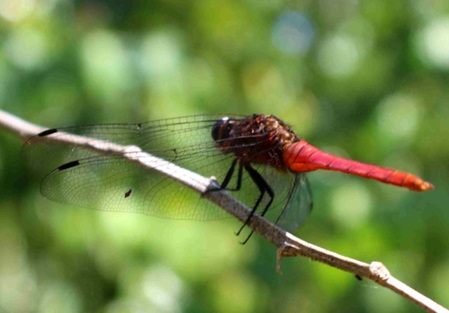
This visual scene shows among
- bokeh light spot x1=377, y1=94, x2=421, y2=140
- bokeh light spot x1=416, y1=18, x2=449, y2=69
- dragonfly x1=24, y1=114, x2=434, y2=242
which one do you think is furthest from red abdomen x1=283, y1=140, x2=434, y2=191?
bokeh light spot x1=416, y1=18, x2=449, y2=69

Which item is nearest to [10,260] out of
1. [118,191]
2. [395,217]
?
[118,191]

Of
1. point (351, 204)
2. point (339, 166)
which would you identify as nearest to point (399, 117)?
point (351, 204)

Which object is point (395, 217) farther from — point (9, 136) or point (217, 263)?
point (9, 136)

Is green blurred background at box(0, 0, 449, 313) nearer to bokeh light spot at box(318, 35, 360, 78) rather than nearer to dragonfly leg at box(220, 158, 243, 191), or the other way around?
bokeh light spot at box(318, 35, 360, 78)

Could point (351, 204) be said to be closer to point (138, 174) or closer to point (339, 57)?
point (339, 57)

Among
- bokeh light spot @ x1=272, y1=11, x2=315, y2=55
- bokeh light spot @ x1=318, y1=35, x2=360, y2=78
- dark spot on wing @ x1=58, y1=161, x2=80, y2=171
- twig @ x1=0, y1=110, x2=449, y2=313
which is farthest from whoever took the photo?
bokeh light spot @ x1=272, y1=11, x2=315, y2=55

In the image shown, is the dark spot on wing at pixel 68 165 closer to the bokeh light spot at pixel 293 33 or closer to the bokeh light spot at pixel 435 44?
the bokeh light spot at pixel 435 44

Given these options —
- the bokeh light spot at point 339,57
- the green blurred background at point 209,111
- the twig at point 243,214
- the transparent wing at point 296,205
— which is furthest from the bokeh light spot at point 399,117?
the twig at point 243,214
